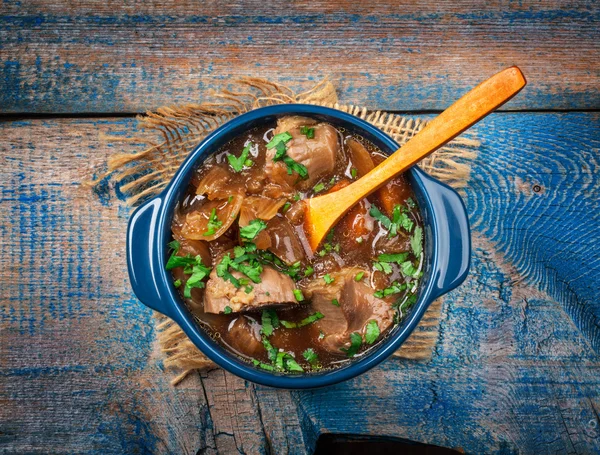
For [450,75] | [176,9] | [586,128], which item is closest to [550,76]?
[586,128]

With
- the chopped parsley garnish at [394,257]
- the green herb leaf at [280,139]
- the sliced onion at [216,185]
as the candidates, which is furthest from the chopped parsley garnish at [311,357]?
the green herb leaf at [280,139]

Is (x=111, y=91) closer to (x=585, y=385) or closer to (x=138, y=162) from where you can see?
(x=138, y=162)

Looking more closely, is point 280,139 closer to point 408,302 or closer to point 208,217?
point 208,217

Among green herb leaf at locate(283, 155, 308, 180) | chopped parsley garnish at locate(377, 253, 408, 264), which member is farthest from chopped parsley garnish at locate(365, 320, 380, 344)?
green herb leaf at locate(283, 155, 308, 180)

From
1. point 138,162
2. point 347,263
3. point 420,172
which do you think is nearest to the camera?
point 420,172

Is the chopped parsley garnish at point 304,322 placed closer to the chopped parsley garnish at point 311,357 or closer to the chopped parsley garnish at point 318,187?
the chopped parsley garnish at point 311,357

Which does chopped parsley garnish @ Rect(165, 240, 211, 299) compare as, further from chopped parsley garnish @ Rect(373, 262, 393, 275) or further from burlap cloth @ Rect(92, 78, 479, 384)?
chopped parsley garnish @ Rect(373, 262, 393, 275)
